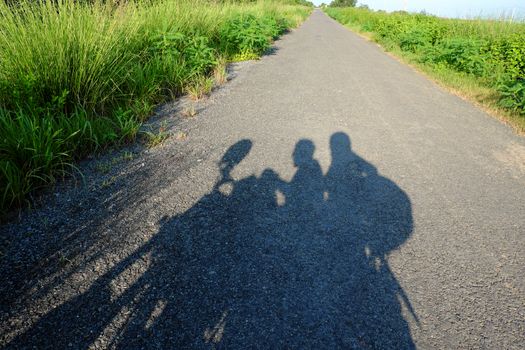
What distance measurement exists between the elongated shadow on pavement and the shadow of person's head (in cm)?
39

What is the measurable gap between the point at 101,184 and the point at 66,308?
1485 millimetres

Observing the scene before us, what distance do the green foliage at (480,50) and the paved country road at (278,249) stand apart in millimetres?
2392

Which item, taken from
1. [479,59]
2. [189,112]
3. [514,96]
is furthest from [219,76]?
[479,59]

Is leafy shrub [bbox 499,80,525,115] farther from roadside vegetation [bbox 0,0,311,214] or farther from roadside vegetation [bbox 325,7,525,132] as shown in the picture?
roadside vegetation [bbox 0,0,311,214]

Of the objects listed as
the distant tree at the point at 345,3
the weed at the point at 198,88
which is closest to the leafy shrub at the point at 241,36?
the weed at the point at 198,88

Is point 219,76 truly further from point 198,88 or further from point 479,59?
point 479,59

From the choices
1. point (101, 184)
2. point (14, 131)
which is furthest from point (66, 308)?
point (14, 131)

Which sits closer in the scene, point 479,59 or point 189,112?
point 189,112

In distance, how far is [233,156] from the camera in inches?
151

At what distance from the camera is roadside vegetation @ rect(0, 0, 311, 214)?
2.97 meters

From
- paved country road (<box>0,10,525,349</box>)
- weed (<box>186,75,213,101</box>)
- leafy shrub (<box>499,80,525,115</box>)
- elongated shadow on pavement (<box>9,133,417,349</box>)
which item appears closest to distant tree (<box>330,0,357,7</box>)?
leafy shrub (<box>499,80,525,115</box>)

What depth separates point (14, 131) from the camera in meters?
2.96

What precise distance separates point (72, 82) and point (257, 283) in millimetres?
3684

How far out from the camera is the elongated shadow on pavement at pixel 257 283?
1.79m
